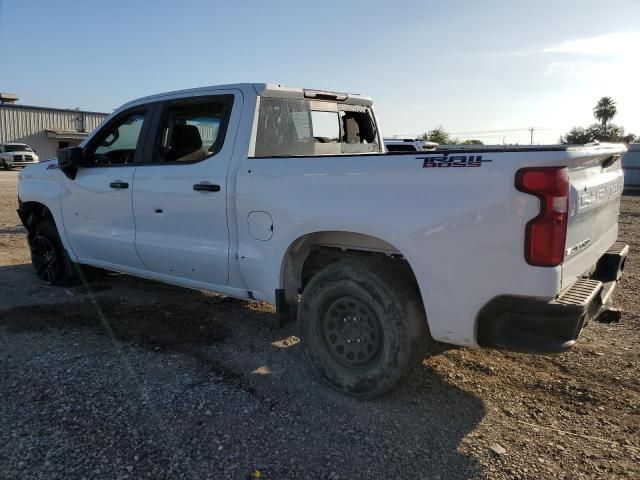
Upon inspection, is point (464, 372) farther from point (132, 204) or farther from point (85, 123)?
point (85, 123)

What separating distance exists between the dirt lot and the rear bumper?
629 millimetres

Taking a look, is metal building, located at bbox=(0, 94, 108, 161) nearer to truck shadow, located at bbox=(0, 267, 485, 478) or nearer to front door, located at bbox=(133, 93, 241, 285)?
truck shadow, located at bbox=(0, 267, 485, 478)

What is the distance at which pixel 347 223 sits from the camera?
3.33 meters

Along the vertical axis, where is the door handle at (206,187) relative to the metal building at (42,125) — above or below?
below

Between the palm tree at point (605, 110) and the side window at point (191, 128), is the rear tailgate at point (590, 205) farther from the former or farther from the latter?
the palm tree at point (605, 110)

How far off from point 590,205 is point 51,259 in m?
5.59

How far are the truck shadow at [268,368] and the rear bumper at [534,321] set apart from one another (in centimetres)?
68

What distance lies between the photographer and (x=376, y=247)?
3.51 metres

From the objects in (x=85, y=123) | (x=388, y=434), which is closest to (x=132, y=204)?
(x=388, y=434)

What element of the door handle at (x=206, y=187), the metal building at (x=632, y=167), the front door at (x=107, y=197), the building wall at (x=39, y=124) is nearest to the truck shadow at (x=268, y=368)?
the front door at (x=107, y=197)

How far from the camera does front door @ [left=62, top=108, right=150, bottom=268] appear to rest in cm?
491

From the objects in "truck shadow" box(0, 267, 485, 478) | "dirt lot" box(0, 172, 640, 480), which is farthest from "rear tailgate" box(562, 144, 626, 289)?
"truck shadow" box(0, 267, 485, 478)

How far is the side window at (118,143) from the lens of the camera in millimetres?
5074

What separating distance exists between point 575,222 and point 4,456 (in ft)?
10.9
